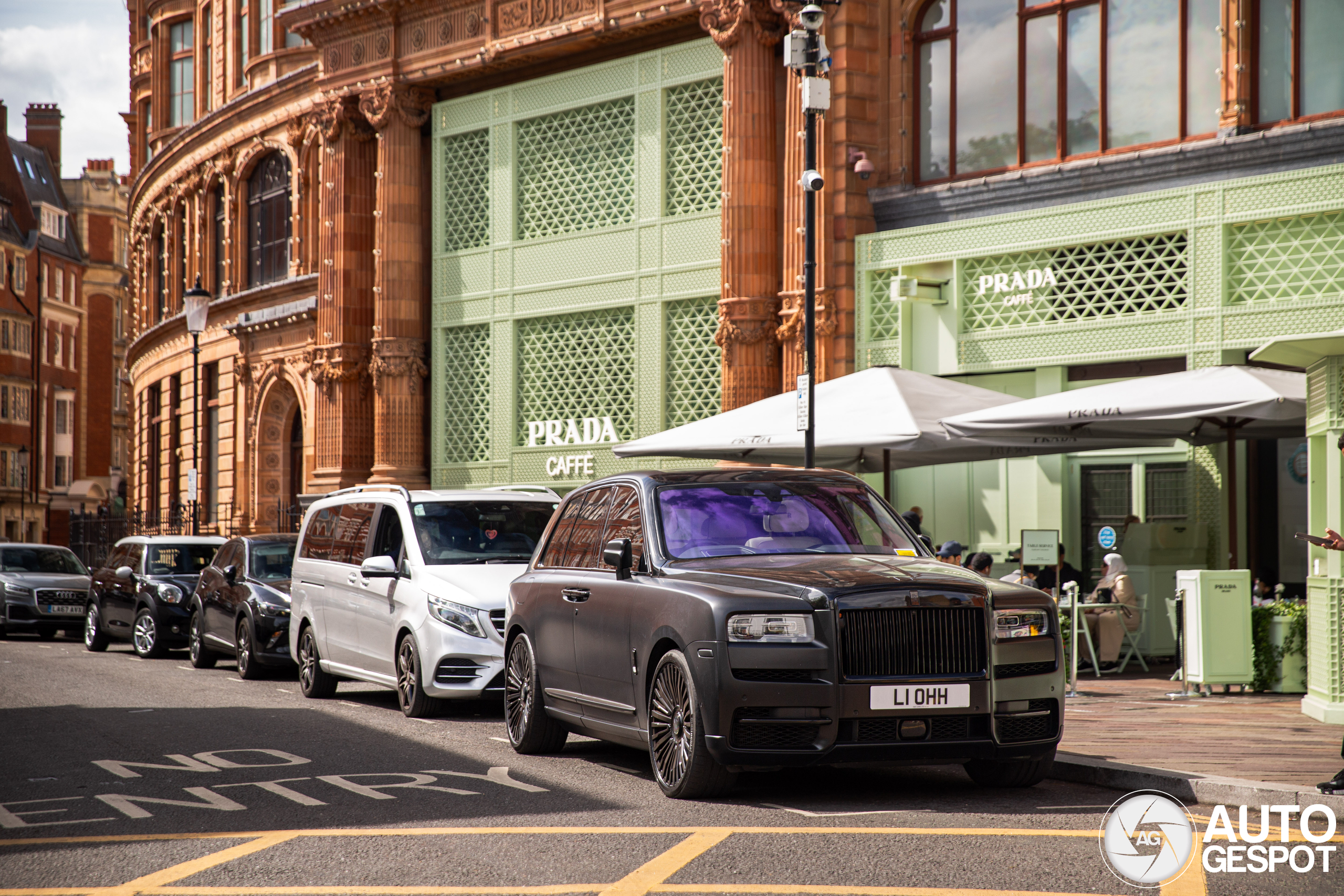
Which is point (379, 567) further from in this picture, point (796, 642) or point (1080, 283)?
point (1080, 283)

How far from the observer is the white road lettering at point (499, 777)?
909 centimetres

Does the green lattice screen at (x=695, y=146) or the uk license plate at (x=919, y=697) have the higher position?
the green lattice screen at (x=695, y=146)

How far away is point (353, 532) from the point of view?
1518cm

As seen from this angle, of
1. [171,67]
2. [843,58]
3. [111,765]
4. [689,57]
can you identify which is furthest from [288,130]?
[111,765]

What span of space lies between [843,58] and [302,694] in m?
12.2

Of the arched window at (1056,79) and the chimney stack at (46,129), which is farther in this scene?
the chimney stack at (46,129)

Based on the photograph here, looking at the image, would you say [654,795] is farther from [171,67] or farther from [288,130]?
[171,67]

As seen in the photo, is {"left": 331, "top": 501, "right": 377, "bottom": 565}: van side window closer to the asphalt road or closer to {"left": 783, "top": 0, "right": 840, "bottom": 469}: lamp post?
the asphalt road

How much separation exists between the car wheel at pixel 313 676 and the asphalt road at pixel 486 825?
10.9 feet

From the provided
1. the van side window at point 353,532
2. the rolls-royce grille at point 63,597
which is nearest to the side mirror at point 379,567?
the van side window at point 353,532

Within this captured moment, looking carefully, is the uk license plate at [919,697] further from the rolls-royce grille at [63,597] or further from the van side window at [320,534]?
the rolls-royce grille at [63,597]

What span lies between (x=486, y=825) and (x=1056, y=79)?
16.2 m

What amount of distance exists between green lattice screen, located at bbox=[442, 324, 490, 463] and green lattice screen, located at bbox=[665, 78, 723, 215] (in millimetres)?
5228

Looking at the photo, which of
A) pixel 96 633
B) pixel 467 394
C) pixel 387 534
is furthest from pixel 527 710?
pixel 467 394
